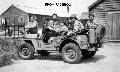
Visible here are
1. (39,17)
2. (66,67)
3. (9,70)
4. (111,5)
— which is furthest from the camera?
(39,17)

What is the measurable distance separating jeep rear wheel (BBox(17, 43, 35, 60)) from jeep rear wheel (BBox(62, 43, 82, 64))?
1.76 meters

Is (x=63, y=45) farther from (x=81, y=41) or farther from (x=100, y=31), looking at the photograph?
(x=100, y=31)

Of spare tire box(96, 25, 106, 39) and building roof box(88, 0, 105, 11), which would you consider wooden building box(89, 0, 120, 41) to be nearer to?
building roof box(88, 0, 105, 11)

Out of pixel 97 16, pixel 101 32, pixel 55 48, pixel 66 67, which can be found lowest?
pixel 66 67

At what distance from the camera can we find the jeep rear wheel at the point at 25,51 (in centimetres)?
1059

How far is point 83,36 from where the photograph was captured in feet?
30.6

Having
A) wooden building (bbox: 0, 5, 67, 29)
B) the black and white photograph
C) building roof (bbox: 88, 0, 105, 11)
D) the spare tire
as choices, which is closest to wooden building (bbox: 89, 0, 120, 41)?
building roof (bbox: 88, 0, 105, 11)

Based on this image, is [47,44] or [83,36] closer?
[83,36]

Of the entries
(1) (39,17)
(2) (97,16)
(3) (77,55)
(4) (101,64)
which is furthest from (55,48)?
(1) (39,17)

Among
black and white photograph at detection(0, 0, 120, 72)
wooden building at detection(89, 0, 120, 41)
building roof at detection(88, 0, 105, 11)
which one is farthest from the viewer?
building roof at detection(88, 0, 105, 11)

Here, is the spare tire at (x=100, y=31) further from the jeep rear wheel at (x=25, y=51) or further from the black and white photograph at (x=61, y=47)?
the jeep rear wheel at (x=25, y=51)

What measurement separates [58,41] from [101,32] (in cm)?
187

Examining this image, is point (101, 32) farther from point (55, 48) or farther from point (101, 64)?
point (55, 48)

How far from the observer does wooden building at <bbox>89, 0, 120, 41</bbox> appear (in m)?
17.0
